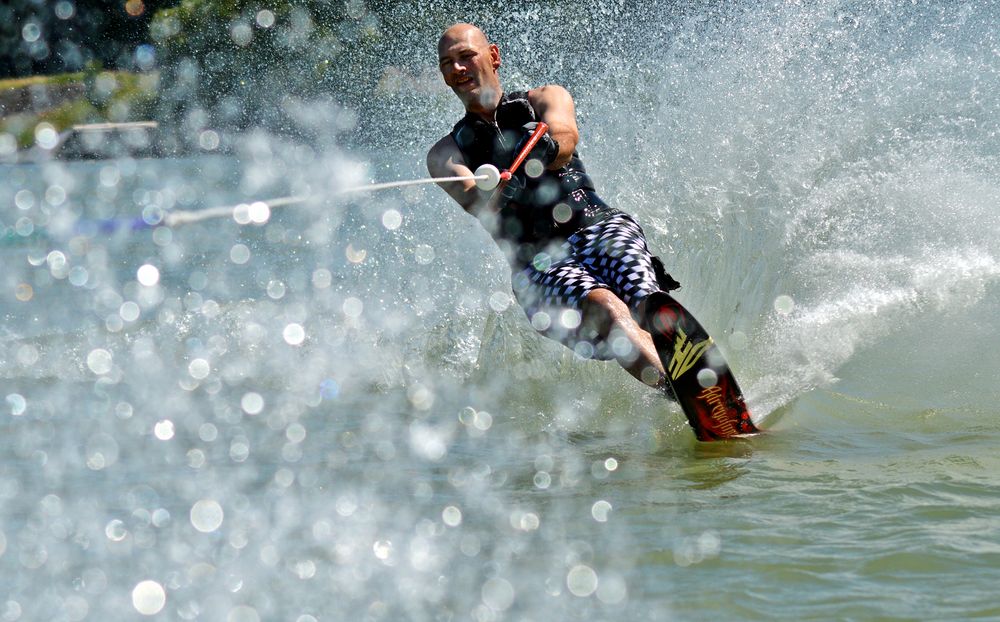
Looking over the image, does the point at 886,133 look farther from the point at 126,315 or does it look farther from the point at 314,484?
the point at 126,315

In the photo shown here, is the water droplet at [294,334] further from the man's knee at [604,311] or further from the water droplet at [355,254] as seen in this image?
the man's knee at [604,311]

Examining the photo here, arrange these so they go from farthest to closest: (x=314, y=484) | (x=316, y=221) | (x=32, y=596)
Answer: (x=316, y=221), (x=314, y=484), (x=32, y=596)

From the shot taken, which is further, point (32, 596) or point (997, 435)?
point (997, 435)

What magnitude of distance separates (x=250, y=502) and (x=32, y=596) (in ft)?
2.40

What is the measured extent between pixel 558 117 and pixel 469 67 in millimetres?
388

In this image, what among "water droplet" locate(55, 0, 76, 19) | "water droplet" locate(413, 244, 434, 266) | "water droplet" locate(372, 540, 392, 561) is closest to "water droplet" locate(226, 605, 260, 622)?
"water droplet" locate(372, 540, 392, 561)

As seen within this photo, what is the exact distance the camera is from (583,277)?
151 inches

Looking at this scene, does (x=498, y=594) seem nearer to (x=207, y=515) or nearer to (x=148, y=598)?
(x=148, y=598)

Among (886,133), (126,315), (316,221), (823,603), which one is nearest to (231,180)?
(316,221)

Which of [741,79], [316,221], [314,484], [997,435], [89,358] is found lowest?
[316,221]

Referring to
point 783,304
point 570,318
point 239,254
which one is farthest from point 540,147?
point 239,254

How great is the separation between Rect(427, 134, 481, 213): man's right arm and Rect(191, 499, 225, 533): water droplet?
1488 millimetres

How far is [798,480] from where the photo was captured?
2.97m

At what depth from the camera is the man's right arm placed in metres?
3.96
